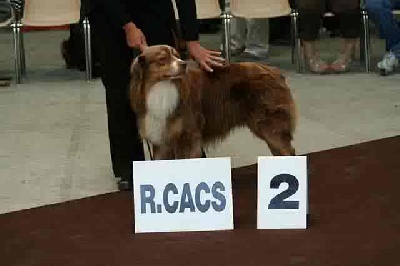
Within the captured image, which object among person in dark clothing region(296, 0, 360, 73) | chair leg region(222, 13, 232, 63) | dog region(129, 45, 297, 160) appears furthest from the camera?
chair leg region(222, 13, 232, 63)

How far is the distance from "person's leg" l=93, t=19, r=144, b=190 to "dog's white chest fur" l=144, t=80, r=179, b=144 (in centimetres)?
36

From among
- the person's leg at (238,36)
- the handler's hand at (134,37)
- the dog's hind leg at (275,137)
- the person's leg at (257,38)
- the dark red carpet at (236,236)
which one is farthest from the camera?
the person's leg at (238,36)

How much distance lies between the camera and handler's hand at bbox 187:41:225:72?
3.70m

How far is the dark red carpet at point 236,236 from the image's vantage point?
2988mm

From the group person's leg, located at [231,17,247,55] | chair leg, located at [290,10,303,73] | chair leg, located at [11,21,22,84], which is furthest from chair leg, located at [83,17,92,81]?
chair leg, located at [290,10,303,73]

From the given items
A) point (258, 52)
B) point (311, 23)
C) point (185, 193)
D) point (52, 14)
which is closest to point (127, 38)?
point (185, 193)

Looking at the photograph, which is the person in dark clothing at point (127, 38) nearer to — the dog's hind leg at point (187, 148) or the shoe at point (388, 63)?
the dog's hind leg at point (187, 148)

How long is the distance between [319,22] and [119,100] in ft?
11.5

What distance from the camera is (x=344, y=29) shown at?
703cm

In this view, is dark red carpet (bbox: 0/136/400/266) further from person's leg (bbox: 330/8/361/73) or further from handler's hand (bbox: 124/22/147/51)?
person's leg (bbox: 330/8/361/73)

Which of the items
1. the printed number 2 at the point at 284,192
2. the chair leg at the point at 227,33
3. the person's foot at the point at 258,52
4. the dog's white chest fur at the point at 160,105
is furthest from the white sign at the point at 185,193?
the person's foot at the point at 258,52

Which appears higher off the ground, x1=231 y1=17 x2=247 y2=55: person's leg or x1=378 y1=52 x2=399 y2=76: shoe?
x1=231 y1=17 x2=247 y2=55: person's leg

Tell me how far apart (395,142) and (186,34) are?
1.62m

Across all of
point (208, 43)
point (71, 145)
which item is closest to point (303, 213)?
point (71, 145)
